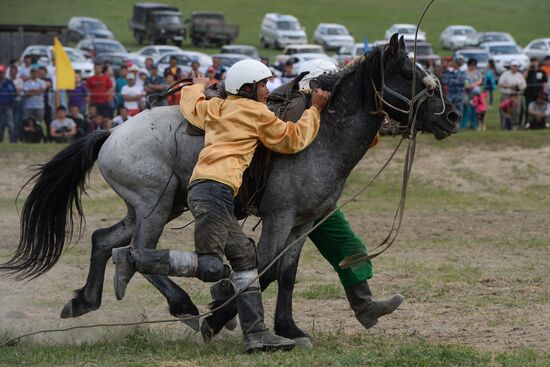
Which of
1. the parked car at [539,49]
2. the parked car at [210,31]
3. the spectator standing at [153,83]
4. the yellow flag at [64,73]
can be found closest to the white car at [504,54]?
the parked car at [539,49]

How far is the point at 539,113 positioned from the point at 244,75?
52.7 feet

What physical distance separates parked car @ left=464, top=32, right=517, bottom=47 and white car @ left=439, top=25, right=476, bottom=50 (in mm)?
427

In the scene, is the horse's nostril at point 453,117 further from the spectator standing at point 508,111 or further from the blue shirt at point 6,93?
the spectator standing at point 508,111

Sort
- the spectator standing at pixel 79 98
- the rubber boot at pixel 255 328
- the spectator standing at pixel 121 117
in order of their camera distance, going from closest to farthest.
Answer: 1. the rubber boot at pixel 255 328
2. the spectator standing at pixel 121 117
3. the spectator standing at pixel 79 98

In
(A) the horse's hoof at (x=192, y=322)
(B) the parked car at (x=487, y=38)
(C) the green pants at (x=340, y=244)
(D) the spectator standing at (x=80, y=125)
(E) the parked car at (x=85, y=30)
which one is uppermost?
(C) the green pants at (x=340, y=244)

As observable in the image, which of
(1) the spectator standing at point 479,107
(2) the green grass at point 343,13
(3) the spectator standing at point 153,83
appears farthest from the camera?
(2) the green grass at point 343,13

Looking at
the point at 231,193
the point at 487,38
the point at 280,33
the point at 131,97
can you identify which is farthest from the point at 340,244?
the point at 280,33

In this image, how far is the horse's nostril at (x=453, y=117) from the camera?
7238mm

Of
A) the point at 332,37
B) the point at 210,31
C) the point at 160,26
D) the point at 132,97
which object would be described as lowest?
the point at 210,31

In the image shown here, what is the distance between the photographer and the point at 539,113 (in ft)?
71.7

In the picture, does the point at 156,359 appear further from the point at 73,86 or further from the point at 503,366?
the point at 73,86

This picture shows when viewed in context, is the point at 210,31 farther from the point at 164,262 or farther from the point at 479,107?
the point at 164,262

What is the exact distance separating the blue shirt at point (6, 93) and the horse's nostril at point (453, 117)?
14462 millimetres

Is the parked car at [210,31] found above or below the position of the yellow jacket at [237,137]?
below
